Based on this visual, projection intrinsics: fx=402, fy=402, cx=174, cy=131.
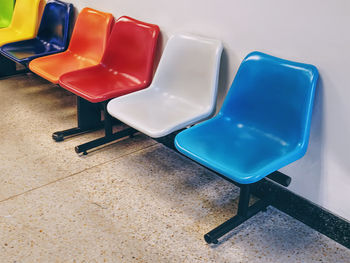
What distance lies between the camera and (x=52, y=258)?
5.80 ft

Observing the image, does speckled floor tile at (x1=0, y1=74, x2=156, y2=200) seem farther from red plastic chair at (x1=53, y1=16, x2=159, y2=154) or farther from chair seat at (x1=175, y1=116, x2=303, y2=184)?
chair seat at (x1=175, y1=116, x2=303, y2=184)

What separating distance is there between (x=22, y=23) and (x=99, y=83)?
163 cm

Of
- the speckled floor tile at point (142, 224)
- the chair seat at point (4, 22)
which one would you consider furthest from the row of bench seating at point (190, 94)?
the chair seat at point (4, 22)

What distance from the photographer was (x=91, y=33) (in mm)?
3014

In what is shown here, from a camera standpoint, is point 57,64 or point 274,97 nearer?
point 274,97

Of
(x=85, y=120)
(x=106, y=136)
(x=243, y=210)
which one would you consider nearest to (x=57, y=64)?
(x=85, y=120)

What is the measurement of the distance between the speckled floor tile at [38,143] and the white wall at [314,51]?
3.32ft

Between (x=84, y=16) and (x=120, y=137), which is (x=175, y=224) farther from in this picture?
(x=84, y=16)

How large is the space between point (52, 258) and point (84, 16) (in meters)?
1.93

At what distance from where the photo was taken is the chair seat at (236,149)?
1639mm

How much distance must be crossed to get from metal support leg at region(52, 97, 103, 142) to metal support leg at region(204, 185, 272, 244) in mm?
1371

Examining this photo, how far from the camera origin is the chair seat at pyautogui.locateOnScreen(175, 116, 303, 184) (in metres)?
1.64

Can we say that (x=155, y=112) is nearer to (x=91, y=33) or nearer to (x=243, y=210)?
(x=243, y=210)

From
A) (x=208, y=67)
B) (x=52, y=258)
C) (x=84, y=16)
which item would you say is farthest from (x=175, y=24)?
(x=52, y=258)
